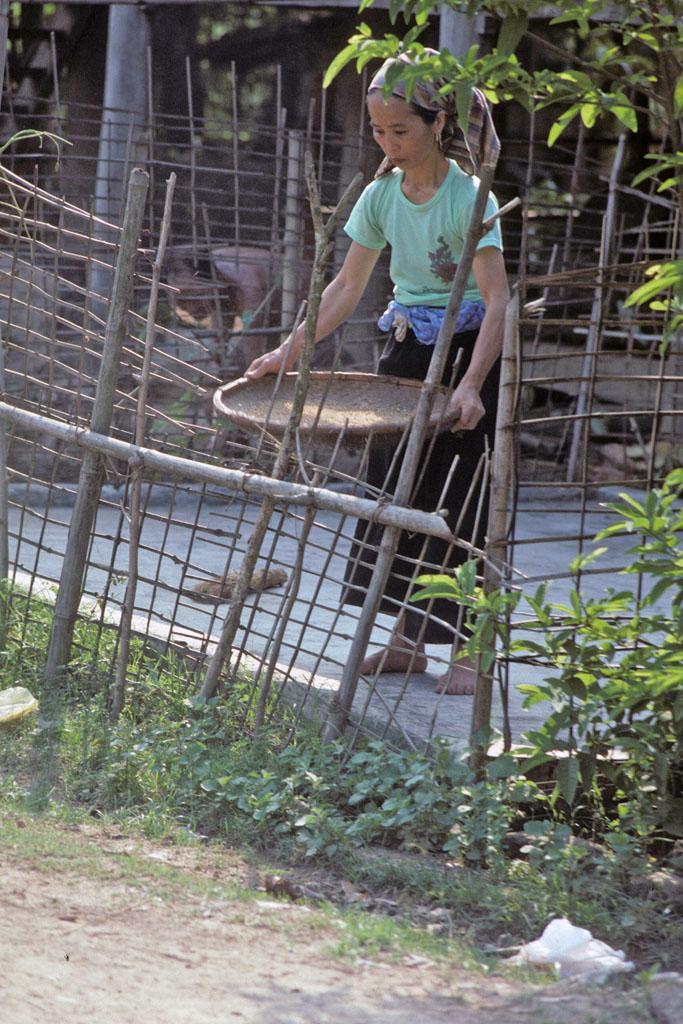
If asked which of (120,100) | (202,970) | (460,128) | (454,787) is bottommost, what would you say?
(202,970)

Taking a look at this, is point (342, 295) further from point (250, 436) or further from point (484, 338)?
point (484, 338)

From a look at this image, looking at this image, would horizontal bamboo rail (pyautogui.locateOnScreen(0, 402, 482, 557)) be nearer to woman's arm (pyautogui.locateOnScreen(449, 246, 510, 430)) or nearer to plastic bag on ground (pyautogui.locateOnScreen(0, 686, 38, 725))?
woman's arm (pyautogui.locateOnScreen(449, 246, 510, 430))

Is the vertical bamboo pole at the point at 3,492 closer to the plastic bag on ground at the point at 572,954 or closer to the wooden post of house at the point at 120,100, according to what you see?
the plastic bag on ground at the point at 572,954

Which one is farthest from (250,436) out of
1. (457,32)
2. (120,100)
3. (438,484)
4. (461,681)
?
(120,100)

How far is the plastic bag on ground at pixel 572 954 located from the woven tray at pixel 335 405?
4.57 ft

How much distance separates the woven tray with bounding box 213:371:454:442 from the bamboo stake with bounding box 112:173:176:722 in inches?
10.1

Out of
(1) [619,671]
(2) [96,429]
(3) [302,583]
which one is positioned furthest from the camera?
(3) [302,583]

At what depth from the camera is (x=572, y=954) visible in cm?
309

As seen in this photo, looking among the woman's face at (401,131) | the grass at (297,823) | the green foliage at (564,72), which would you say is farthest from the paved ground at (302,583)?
the woman's face at (401,131)

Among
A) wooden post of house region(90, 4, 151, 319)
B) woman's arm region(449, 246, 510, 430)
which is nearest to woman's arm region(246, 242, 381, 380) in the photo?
woman's arm region(449, 246, 510, 430)

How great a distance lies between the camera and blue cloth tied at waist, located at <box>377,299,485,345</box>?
4.34 meters

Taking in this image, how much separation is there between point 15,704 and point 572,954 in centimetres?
209

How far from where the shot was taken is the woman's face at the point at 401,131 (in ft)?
13.3

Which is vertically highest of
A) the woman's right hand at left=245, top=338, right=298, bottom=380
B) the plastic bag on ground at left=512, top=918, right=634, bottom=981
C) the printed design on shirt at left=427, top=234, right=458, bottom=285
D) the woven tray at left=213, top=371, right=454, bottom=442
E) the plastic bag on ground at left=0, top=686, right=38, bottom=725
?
the printed design on shirt at left=427, top=234, right=458, bottom=285
